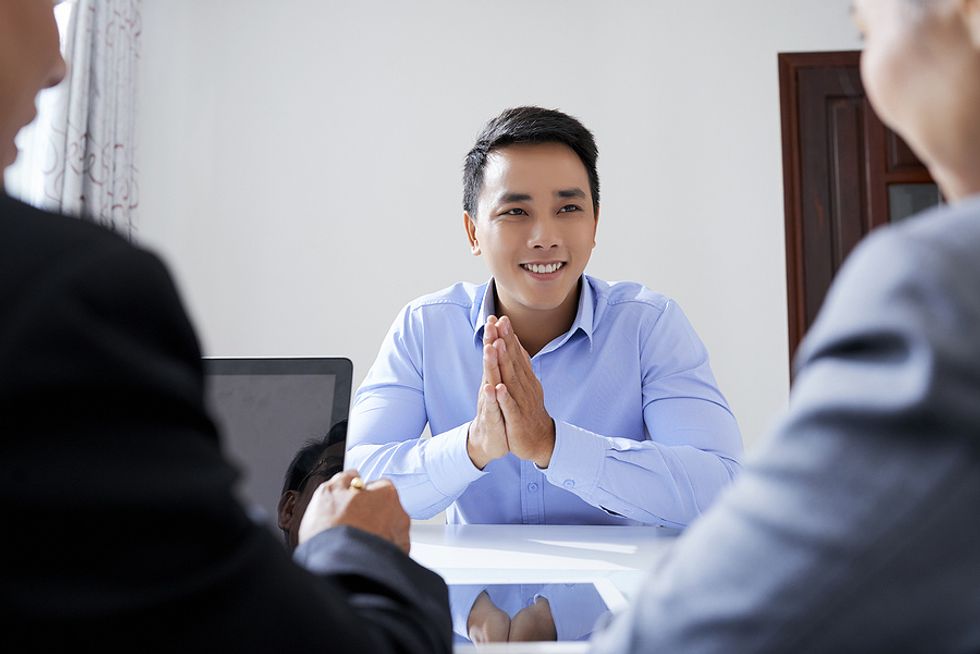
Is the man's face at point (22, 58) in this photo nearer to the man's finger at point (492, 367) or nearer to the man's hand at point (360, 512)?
the man's hand at point (360, 512)

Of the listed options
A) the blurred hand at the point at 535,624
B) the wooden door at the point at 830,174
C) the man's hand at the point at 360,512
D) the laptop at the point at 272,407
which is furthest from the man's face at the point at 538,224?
the wooden door at the point at 830,174

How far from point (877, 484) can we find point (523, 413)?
1.14m

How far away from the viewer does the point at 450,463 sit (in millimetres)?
1633

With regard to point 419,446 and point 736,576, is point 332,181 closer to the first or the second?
point 419,446

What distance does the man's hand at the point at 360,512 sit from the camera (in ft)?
2.73

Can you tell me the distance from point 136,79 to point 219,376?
98.5 inches

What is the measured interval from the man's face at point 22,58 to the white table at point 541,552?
79cm

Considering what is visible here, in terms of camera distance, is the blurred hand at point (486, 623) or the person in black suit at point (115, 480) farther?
the blurred hand at point (486, 623)

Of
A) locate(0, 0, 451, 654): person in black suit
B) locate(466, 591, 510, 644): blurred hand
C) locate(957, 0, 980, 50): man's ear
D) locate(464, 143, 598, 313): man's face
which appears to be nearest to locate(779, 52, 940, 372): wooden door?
locate(464, 143, 598, 313): man's face

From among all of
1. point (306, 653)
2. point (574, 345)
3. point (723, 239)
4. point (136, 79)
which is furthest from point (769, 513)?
point (136, 79)

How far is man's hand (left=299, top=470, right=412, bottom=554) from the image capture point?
0.83 meters

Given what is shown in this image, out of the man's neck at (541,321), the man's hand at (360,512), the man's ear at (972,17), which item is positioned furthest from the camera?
the man's neck at (541,321)

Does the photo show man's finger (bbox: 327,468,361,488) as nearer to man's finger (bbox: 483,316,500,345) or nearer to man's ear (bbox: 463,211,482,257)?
man's finger (bbox: 483,316,500,345)

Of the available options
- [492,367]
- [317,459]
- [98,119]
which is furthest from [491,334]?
[98,119]
